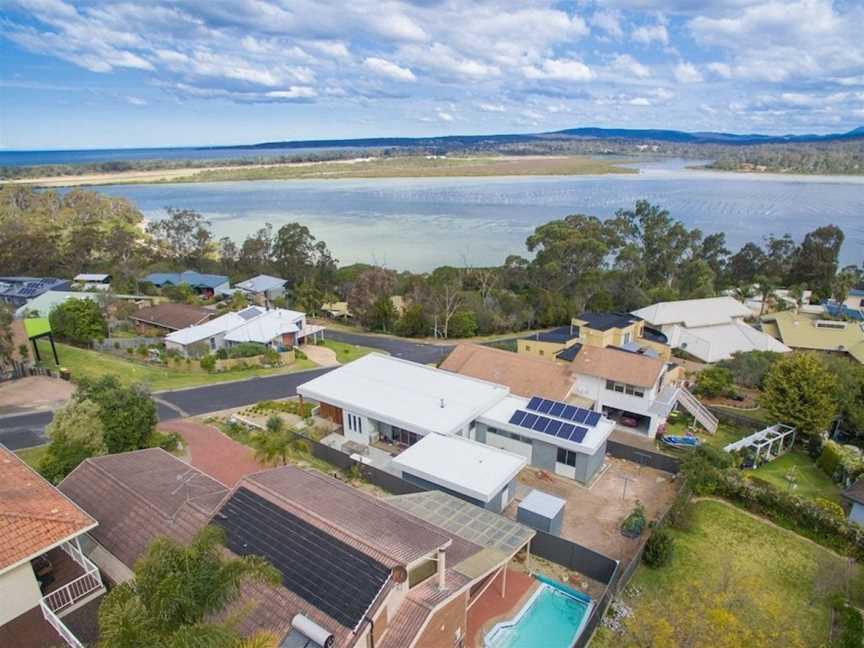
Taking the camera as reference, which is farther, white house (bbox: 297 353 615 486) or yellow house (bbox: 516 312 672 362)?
yellow house (bbox: 516 312 672 362)

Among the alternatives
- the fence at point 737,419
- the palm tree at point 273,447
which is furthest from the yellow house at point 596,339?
the palm tree at point 273,447

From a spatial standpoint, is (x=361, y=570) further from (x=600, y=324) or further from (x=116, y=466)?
(x=600, y=324)

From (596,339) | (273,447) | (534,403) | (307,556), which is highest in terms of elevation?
(307,556)

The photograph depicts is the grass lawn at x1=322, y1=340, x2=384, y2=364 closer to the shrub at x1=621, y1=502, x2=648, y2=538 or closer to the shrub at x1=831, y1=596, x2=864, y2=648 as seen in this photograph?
the shrub at x1=621, y1=502, x2=648, y2=538

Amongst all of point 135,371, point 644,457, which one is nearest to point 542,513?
point 644,457

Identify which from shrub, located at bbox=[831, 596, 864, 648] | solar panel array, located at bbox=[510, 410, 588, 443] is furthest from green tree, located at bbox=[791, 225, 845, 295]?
shrub, located at bbox=[831, 596, 864, 648]

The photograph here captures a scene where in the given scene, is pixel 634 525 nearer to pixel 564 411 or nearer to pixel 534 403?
pixel 564 411
